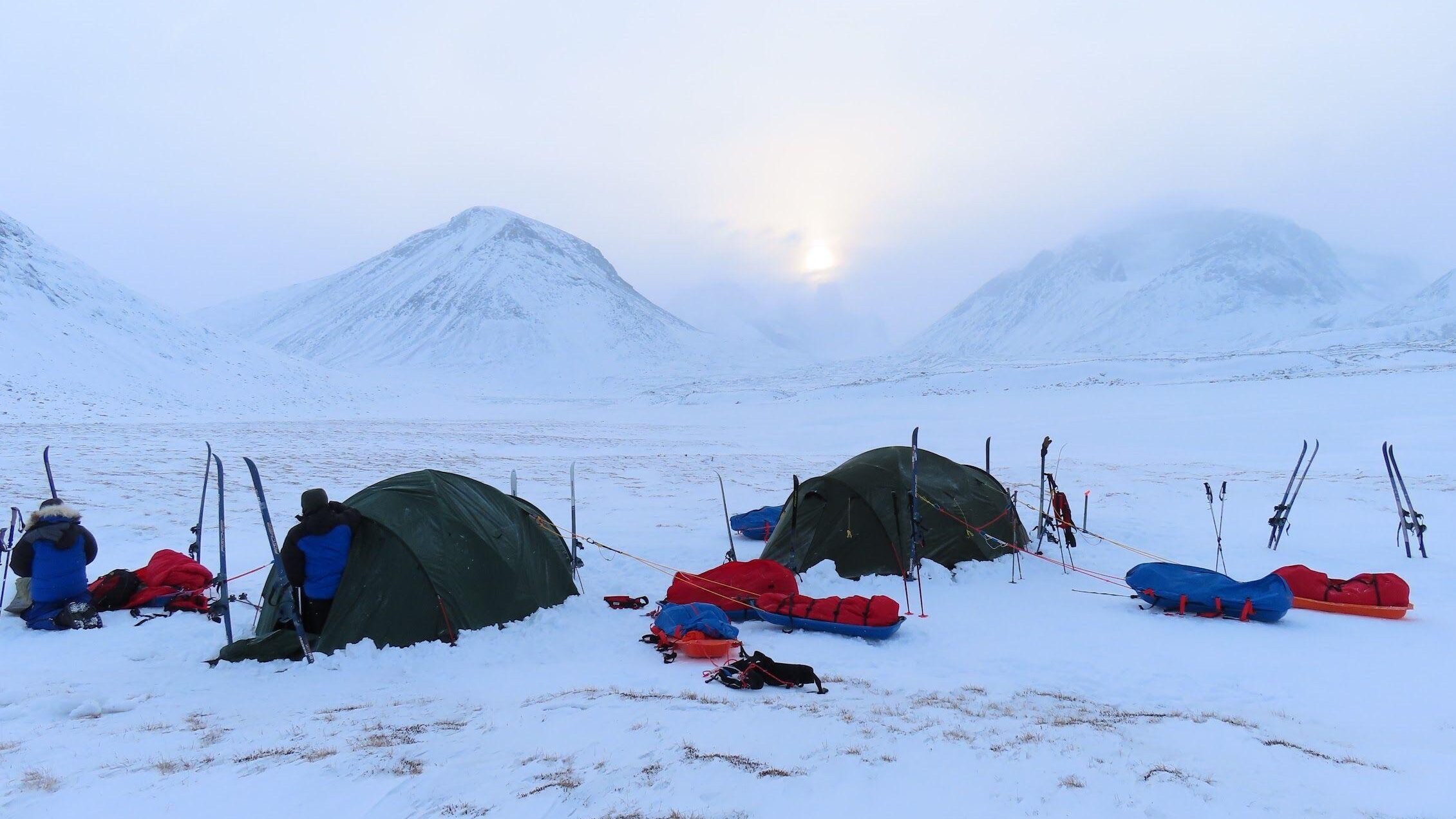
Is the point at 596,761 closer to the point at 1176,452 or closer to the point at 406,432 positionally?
the point at 1176,452

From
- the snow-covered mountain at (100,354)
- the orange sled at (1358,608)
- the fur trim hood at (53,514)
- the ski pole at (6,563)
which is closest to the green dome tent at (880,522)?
the orange sled at (1358,608)

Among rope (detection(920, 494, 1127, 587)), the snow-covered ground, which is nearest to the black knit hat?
the snow-covered ground

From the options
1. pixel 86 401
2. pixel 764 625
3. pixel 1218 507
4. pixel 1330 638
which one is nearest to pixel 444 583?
pixel 764 625

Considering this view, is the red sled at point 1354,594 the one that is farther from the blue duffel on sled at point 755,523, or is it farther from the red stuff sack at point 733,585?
the blue duffel on sled at point 755,523

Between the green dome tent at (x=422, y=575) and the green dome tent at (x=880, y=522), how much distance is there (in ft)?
14.4

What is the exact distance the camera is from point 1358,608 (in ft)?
31.3

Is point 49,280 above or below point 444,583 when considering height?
above

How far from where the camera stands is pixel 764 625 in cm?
953

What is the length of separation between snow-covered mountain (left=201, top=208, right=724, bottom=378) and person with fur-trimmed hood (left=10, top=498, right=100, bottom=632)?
120 metres

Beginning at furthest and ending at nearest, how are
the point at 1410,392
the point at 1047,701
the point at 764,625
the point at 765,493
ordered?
the point at 1410,392, the point at 765,493, the point at 764,625, the point at 1047,701

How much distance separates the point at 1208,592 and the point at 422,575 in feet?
32.3

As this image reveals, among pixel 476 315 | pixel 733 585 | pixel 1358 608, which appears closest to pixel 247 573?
pixel 733 585

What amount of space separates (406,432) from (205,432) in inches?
343

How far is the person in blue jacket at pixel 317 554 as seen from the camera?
802cm
